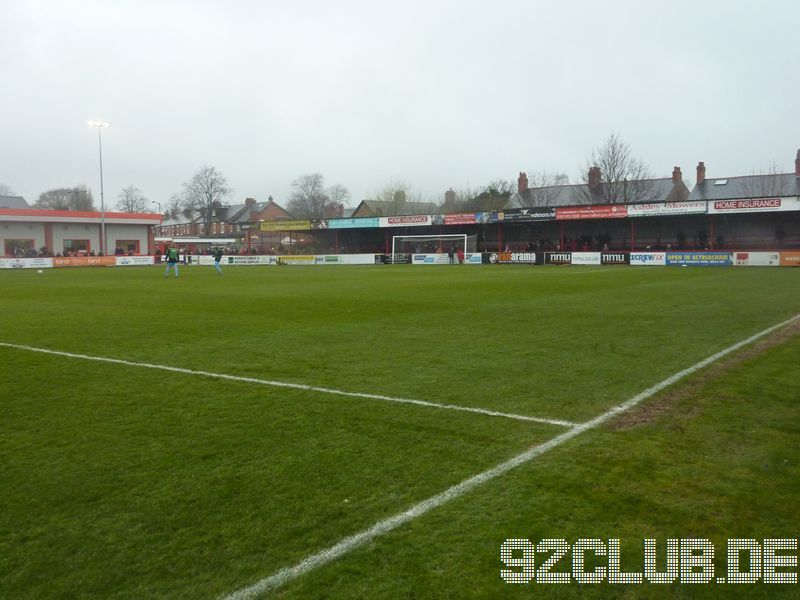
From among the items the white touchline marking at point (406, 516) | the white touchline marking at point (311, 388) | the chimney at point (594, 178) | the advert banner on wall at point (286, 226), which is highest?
the chimney at point (594, 178)

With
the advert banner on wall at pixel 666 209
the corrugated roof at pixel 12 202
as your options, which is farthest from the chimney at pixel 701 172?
the corrugated roof at pixel 12 202

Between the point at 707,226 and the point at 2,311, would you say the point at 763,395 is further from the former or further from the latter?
the point at 707,226

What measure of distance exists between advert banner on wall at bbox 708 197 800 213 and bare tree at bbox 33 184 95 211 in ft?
321

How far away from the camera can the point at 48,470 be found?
5.16 metres

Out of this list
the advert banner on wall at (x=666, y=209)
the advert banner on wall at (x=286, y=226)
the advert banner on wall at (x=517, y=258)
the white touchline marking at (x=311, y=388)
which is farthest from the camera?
the advert banner on wall at (x=286, y=226)

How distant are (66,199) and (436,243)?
269 feet

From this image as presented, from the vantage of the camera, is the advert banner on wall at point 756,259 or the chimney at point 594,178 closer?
the advert banner on wall at point 756,259

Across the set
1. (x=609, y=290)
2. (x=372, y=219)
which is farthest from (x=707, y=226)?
(x=609, y=290)

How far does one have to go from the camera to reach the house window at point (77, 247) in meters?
65.9

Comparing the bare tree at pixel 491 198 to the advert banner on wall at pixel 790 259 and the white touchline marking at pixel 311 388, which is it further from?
the white touchline marking at pixel 311 388

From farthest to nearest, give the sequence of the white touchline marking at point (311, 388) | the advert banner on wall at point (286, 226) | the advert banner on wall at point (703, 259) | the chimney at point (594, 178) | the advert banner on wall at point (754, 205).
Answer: the chimney at point (594, 178), the advert banner on wall at point (286, 226), the advert banner on wall at point (754, 205), the advert banner on wall at point (703, 259), the white touchline marking at point (311, 388)

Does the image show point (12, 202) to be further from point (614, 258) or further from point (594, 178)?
point (614, 258)

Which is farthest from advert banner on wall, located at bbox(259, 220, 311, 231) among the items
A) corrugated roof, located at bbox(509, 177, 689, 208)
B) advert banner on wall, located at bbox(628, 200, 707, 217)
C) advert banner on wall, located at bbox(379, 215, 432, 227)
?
advert banner on wall, located at bbox(628, 200, 707, 217)

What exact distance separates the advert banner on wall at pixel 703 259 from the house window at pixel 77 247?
185 feet
